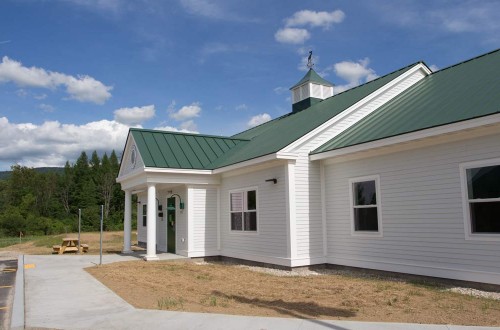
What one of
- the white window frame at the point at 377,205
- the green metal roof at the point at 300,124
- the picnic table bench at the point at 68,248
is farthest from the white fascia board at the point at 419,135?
the picnic table bench at the point at 68,248

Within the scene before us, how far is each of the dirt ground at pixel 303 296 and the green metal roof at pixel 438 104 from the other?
3.61 meters

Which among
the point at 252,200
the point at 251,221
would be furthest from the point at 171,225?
the point at 252,200

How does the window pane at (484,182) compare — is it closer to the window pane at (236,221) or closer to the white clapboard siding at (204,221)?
the window pane at (236,221)

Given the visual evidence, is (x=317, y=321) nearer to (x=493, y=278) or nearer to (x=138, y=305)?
(x=138, y=305)

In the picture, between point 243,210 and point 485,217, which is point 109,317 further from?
point 243,210

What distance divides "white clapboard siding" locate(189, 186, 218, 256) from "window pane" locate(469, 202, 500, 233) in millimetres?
9577

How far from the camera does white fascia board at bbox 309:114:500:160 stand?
330 inches

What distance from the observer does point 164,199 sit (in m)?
18.9

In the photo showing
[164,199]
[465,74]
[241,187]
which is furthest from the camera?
[164,199]

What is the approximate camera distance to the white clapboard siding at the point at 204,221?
1588cm

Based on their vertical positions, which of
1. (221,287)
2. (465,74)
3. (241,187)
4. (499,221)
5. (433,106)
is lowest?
(221,287)

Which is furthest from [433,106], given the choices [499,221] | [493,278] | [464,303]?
[464,303]

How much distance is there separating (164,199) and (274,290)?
10.7 metres

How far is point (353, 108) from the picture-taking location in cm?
1378
